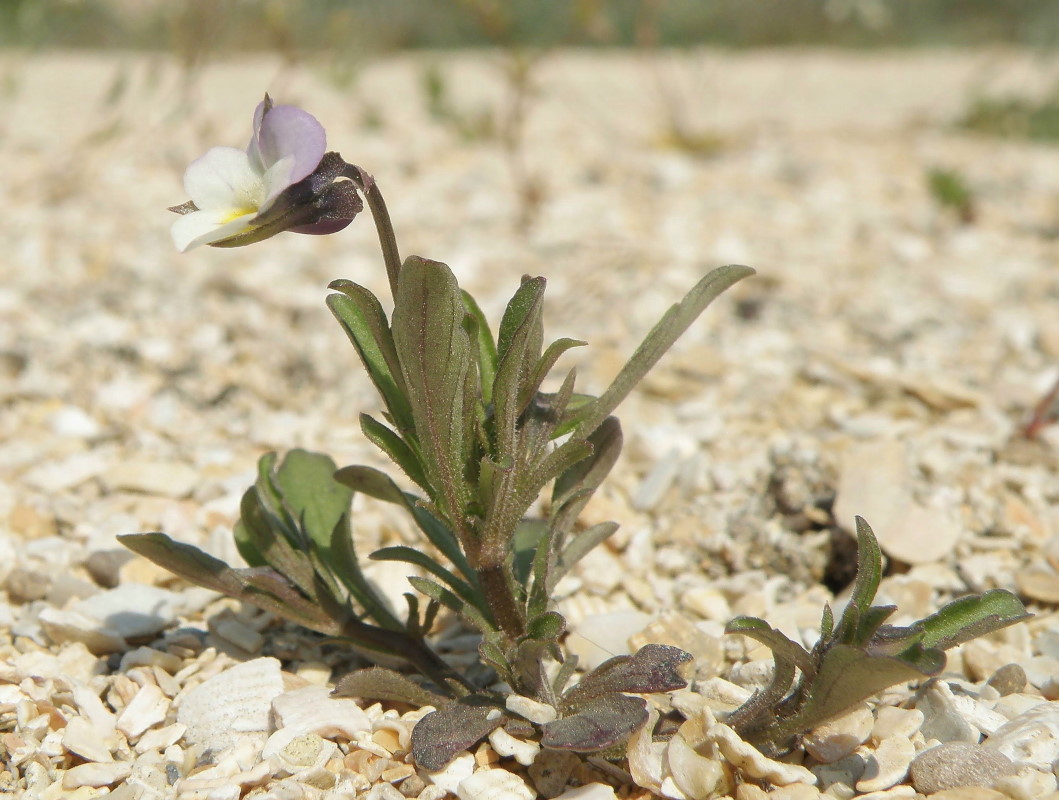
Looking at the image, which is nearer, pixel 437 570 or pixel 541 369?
pixel 541 369

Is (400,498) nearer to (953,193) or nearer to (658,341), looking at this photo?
(658,341)

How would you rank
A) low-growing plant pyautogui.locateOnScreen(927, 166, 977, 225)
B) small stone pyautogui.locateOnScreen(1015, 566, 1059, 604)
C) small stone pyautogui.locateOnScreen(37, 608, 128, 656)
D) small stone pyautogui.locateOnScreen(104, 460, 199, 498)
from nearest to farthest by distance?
small stone pyautogui.locateOnScreen(37, 608, 128, 656) → small stone pyautogui.locateOnScreen(1015, 566, 1059, 604) → small stone pyautogui.locateOnScreen(104, 460, 199, 498) → low-growing plant pyautogui.locateOnScreen(927, 166, 977, 225)

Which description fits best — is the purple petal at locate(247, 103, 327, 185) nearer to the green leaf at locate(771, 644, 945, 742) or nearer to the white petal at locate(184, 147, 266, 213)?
the white petal at locate(184, 147, 266, 213)

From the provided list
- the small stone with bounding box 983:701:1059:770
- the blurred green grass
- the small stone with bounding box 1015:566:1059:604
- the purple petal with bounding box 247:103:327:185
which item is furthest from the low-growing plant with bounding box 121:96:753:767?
the blurred green grass

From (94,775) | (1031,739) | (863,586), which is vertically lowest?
(94,775)

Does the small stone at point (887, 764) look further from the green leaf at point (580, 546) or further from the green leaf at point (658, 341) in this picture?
the green leaf at point (658, 341)

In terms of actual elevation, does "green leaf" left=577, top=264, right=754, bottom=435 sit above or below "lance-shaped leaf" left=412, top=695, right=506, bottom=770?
above

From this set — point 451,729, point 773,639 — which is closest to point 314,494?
point 451,729

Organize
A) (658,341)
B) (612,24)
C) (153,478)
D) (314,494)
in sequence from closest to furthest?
(658,341) → (314,494) → (153,478) → (612,24)
